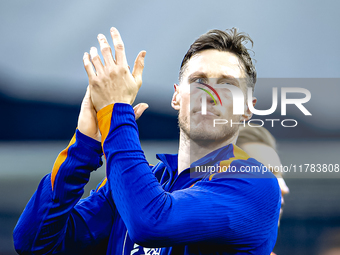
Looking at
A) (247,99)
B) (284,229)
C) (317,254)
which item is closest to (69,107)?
(284,229)

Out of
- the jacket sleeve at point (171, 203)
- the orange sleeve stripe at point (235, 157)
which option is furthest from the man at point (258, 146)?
the jacket sleeve at point (171, 203)

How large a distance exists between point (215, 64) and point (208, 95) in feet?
0.56

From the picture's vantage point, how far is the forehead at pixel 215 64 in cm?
153

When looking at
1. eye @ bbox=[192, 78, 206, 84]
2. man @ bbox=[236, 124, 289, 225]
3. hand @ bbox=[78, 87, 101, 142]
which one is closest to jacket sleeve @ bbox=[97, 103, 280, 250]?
hand @ bbox=[78, 87, 101, 142]

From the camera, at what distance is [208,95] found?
1.48 m

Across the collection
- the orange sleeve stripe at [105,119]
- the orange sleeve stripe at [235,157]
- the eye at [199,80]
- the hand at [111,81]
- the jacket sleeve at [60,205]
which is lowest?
the jacket sleeve at [60,205]

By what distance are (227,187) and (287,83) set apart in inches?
158

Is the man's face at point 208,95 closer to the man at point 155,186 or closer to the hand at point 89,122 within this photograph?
the man at point 155,186

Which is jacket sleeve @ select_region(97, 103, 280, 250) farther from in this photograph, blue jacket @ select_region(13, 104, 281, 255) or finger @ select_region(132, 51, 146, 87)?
finger @ select_region(132, 51, 146, 87)

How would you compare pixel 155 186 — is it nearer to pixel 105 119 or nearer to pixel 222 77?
pixel 105 119

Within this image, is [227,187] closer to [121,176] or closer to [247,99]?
[121,176]

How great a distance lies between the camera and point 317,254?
5.55 meters

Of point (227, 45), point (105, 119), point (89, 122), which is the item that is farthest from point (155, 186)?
point (227, 45)

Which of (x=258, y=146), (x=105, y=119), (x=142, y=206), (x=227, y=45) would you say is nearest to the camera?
(x=142, y=206)
